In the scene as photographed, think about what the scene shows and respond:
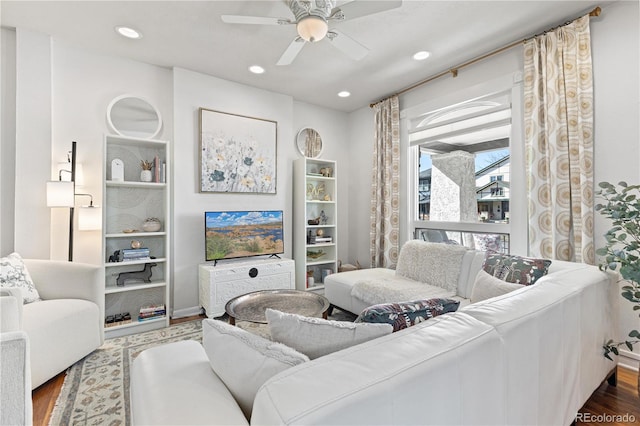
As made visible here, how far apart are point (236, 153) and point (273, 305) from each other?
6.78 ft

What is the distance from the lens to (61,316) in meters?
2.09

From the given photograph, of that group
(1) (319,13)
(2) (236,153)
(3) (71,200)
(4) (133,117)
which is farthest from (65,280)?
(1) (319,13)

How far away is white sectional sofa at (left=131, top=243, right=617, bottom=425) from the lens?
0.65 m

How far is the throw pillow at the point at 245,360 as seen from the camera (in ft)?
2.55

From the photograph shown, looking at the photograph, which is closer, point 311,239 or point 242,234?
point 242,234

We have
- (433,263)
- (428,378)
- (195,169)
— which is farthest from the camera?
(195,169)

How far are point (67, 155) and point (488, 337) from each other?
3.66 meters

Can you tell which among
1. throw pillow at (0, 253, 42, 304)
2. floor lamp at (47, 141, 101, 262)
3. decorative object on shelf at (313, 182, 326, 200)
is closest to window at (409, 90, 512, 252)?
decorative object on shelf at (313, 182, 326, 200)

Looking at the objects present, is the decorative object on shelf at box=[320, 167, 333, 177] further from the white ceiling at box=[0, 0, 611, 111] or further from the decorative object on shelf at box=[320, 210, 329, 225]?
the white ceiling at box=[0, 0, 611, 111]

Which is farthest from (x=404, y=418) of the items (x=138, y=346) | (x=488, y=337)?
(x=138, y=346)

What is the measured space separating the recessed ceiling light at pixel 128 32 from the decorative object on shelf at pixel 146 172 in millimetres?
1147

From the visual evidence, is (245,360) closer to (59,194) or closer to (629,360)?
(59,194)

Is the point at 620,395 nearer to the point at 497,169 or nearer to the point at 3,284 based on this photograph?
the point at 497,169

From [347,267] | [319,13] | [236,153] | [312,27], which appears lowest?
[347,267]
